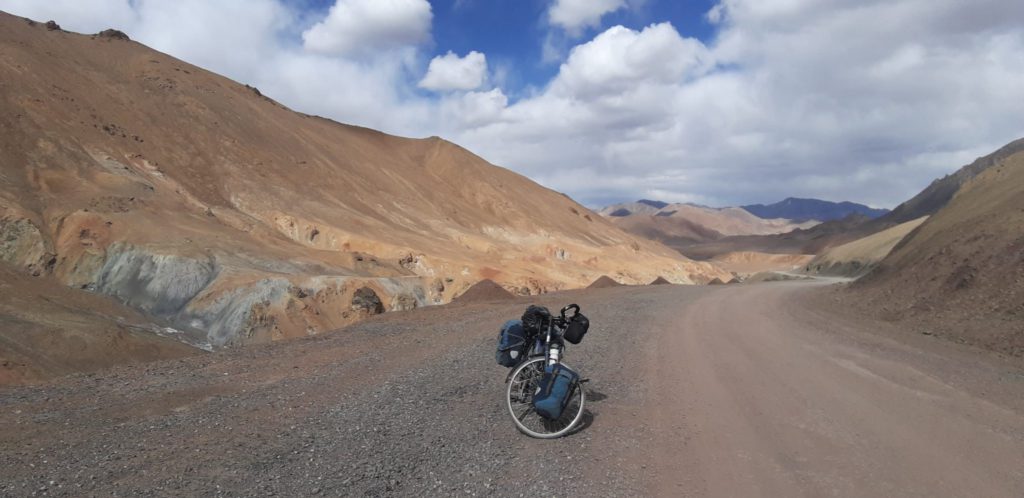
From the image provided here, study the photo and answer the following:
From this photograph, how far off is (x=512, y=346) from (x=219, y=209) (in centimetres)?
3848

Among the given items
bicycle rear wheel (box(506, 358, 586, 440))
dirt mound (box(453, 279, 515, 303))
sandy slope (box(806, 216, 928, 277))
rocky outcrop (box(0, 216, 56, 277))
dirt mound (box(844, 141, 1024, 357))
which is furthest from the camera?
sandy slope (box(806, 216, 928, 277))

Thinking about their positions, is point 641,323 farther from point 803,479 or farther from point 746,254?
point 746,254

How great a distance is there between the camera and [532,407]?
659cm

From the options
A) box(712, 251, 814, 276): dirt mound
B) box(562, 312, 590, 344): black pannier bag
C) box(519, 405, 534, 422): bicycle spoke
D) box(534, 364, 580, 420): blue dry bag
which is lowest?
box(519, 405, 534, 422): bicycle spoke

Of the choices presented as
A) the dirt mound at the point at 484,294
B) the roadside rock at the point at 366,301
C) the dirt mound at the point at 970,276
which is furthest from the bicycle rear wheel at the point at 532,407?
the roadside rock at the point at 366,301

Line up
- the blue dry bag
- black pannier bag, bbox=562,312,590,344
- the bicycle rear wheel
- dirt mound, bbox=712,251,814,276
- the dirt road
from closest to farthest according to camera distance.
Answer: the dirt road
the blue dry bag
the bicycle rear wheel
black pannier bag, bbox=562,312,590,344
dirt mound, bbox=712,251,814,276

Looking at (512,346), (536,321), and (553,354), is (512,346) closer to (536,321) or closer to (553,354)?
(536,321)

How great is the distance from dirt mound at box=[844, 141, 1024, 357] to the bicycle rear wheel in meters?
9.79

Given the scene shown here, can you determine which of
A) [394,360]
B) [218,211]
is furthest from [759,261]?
[394,360]

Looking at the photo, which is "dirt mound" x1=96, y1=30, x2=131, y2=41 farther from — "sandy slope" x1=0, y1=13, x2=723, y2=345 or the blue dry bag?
the blue dry bag

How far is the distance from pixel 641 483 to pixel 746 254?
14471 cm

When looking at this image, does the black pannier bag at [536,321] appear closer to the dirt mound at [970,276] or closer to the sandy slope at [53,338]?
the sandy slope at [53,338]

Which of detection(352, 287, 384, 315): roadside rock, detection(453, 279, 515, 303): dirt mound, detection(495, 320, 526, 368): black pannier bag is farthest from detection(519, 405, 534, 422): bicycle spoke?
detection(352, 287, 384, 315): roadside rock

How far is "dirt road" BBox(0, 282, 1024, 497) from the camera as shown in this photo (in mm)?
5070
